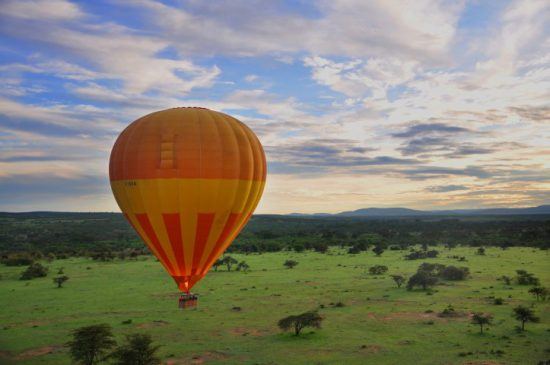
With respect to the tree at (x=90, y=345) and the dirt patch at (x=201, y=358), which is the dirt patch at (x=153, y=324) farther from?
the dirt patch at (x=201, y=358)

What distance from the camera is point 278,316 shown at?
4294 centimetres

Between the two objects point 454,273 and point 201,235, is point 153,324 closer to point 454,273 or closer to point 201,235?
point 201,235

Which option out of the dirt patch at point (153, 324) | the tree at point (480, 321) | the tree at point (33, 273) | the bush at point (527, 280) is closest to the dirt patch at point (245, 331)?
the dirt patch at point (153, 324)

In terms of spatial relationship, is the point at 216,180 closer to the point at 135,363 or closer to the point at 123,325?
the point at 135,363

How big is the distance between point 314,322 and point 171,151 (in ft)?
62.4

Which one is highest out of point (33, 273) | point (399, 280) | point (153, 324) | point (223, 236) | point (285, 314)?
point (223, 236)

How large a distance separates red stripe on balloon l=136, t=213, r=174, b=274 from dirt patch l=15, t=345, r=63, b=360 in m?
13.4

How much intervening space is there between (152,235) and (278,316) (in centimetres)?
1948

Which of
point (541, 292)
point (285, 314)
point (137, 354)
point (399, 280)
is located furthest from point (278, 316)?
point (541, 292)

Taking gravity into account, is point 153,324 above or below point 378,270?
below

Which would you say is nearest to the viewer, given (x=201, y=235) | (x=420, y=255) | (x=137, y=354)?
(x=201, y=235)

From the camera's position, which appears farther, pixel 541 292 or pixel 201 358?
pixel 541 292

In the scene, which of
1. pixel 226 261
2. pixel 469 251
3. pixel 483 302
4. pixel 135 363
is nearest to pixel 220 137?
pixel 135 363

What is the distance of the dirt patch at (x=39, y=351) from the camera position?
3313cm
